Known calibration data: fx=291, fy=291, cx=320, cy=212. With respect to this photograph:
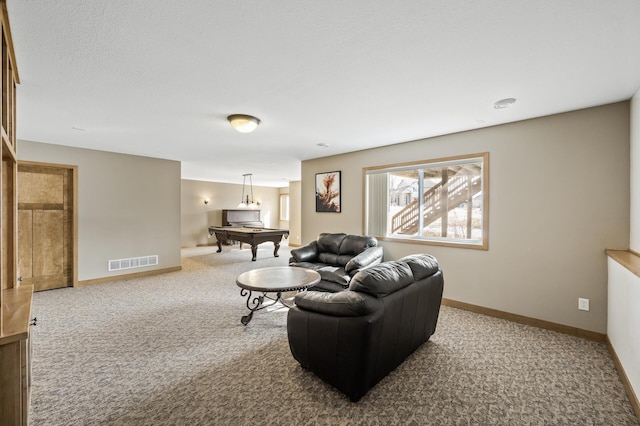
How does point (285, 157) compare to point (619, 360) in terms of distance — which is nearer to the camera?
point (619, 360)

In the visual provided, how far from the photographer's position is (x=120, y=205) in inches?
209

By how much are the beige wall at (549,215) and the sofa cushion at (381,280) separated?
1.97m

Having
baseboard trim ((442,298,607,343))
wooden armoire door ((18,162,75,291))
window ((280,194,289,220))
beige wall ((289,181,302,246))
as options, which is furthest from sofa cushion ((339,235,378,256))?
window ((280,194,289,220))

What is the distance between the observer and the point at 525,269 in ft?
11.0

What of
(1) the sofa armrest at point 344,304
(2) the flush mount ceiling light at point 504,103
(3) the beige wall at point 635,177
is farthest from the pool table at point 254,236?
(3) the beige wall at point 635,177

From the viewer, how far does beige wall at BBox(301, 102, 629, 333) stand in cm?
288

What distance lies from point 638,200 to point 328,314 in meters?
2.83

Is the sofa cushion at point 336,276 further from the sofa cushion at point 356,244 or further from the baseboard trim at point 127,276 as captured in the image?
the baseboard trim at point 127,276

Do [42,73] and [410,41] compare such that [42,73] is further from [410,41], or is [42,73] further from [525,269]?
[525,269]

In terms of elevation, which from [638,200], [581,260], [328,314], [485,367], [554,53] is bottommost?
[485,367]

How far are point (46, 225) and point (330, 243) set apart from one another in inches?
181

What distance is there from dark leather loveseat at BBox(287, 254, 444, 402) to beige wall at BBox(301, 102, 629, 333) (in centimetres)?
175

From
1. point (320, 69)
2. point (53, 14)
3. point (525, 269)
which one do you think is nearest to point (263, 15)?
point (320, 69)

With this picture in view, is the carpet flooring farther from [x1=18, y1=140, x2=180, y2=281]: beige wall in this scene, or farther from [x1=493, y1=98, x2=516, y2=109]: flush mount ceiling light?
[x1=493, y1=98, x2=516, y2=109]: flush mount ceiling light
